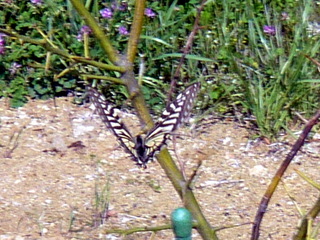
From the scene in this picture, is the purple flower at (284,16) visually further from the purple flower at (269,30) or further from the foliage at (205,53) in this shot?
the purple flower at (269,30)

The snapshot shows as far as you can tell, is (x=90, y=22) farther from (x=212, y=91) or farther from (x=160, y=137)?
(x=212, y=91)

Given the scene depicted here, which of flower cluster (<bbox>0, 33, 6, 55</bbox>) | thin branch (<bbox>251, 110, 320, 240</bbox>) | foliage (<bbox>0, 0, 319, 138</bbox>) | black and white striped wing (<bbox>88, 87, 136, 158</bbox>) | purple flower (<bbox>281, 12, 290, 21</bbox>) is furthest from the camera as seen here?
purple flower (<bbox>281, 12, 290, 21</bbox>)

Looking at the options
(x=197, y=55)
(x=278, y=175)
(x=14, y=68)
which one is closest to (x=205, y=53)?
(x=197, y=55)

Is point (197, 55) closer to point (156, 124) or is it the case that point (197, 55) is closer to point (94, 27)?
point (156, 124)

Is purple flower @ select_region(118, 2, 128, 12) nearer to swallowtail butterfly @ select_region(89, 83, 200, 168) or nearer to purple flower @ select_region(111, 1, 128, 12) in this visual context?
purple flower @ select_region(111, 1, 128, 12)

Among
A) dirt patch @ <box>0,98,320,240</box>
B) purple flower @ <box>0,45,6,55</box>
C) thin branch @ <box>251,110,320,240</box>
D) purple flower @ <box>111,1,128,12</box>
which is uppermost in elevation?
purple flower @ <box>111,1,128,12</box>

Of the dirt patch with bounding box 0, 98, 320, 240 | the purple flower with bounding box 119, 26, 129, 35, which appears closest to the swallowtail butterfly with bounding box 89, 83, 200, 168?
the dirt patch with bounding box 0, 98, 320, 240
